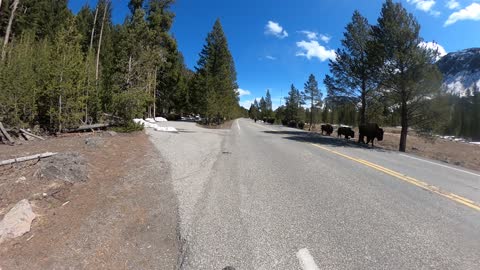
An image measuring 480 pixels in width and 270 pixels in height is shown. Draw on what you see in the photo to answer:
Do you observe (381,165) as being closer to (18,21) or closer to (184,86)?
(18,21)

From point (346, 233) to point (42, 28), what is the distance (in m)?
36.9

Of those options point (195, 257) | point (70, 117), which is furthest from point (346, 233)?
point (70, 117)

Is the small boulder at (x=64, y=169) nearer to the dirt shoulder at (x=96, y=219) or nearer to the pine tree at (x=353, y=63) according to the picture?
the dirt shoulder at (x=96, y=219)

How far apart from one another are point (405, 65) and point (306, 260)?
2129 centimetres

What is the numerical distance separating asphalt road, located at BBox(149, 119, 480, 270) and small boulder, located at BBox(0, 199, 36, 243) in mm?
2391

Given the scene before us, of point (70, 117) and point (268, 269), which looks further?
point (70, 117)

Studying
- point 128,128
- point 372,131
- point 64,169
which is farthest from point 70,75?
point 372,131

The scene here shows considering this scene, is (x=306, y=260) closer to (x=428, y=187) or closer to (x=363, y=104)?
(x=428, y=187)

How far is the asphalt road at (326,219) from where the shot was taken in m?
4.15

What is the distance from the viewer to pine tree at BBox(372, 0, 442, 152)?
2119cm

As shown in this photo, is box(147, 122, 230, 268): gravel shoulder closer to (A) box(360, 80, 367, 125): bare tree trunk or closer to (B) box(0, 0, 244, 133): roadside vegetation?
(B) box(0, 0, 244, 133): roadside vegetation

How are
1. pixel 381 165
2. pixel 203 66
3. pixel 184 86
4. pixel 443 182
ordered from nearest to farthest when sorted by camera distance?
pixel 443 182
pixel 381 165
pixel 203 66
pixel 184 86

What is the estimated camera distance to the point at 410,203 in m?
6.51

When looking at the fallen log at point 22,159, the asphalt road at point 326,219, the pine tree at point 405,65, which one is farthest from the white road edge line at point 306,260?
the pine tree at point 405,65
